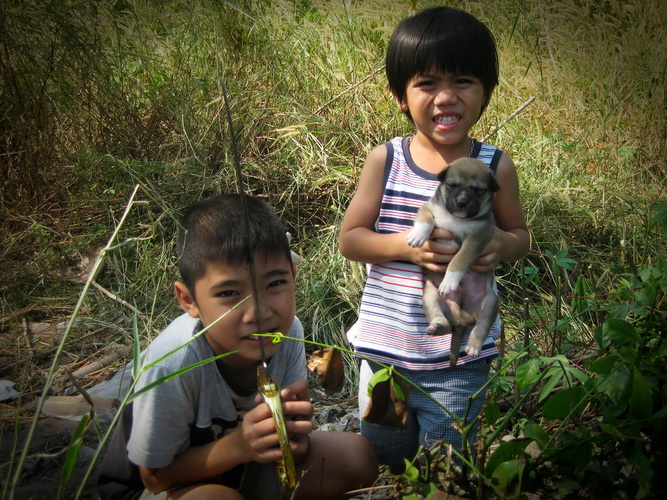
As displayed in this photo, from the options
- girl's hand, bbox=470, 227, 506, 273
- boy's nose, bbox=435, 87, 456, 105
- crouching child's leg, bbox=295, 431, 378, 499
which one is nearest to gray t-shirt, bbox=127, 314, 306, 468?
crouching child's leg, bbox=295, 431, 378, 499

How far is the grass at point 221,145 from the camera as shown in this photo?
11.6ft

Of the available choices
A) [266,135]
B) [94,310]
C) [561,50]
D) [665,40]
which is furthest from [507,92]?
[94,310]

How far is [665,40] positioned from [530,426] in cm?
475

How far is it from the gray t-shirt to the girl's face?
0.87m

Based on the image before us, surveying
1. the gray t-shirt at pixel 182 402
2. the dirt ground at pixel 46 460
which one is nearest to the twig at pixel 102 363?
the dirt ground at pixel 46 460

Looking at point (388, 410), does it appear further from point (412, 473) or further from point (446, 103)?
point (446, 103)

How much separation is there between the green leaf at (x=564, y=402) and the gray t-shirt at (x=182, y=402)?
85 centimetres

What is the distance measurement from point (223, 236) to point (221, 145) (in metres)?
2.52

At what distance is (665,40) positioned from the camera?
480cm

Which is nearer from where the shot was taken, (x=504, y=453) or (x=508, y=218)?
(x=504, y=453)

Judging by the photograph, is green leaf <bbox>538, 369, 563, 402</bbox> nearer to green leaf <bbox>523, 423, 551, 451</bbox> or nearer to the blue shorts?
green leaf <bbox>523, 423, 551, 451</bbox>

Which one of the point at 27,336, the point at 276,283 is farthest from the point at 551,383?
the point at 27,336

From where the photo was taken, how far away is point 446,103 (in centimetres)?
192

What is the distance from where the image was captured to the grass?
355 centimetres
